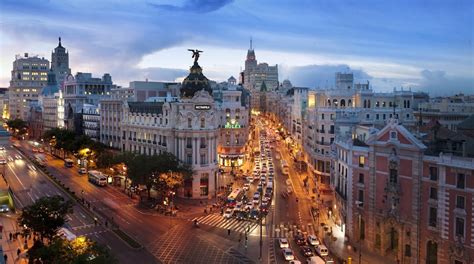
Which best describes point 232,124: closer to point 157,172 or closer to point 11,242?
point 157,172

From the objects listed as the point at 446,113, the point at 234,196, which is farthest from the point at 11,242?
the point at 446,113

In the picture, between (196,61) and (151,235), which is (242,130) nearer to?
(196,61)

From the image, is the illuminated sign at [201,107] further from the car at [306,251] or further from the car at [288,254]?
the car at [288,254]

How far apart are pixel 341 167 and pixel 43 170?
91068mm

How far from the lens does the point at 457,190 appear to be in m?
60.8

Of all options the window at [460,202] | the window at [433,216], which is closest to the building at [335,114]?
the window at [433,216]

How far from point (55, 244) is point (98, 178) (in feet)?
229

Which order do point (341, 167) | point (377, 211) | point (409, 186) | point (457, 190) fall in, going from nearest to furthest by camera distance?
point (457, 190), point (409, 186), point (377, 211), point (341, 167)

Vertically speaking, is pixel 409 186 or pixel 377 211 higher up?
pixel 409 186

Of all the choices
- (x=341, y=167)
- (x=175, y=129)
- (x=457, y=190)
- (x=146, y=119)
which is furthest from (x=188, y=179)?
(x=457, y=190)

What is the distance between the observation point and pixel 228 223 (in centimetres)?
8775

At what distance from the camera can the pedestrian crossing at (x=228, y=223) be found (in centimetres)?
8431

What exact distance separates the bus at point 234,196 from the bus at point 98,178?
3460 cm

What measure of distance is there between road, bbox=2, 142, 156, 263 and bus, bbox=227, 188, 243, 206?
29.7m
